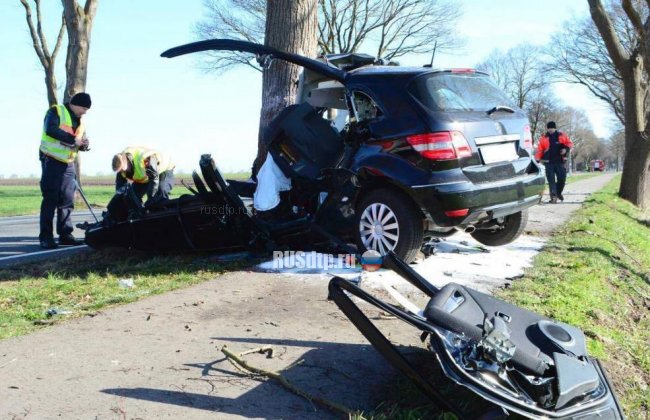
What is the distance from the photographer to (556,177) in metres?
14.6

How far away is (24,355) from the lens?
333 cm

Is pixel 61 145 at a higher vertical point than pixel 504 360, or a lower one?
higher

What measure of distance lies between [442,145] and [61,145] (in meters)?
5.01

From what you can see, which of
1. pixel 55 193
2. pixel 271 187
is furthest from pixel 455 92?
pixel 55 193

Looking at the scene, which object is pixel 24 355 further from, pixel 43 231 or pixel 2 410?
pixel 43 231

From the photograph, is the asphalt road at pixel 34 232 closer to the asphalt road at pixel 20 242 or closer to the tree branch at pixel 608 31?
the asphalt road at pixel 20 242

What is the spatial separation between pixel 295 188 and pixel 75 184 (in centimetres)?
366

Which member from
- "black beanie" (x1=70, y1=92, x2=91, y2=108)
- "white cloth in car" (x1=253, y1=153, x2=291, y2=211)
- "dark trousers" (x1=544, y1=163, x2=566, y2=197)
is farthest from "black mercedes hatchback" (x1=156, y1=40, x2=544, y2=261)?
"dark trousers" (x1=544, y1=163, x2=566, y2=197)

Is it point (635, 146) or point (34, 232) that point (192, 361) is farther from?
point (635, 146)

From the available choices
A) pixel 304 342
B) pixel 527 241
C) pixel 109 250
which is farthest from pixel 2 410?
pixel 527 241

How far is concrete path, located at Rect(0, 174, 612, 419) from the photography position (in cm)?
272

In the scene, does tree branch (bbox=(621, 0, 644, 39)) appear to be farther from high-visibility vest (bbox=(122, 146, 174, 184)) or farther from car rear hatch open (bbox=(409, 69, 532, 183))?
high-visibility vest (bbox=(122, 146, 174, 184))

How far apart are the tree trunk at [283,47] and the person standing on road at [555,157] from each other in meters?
8.98

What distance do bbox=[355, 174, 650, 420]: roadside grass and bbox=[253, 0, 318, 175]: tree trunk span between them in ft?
11.7
